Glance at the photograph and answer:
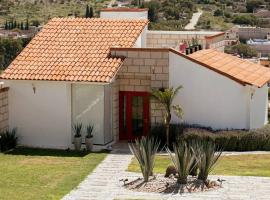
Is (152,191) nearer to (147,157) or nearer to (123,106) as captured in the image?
(147,157)

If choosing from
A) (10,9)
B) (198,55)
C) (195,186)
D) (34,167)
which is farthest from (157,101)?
(10,9)

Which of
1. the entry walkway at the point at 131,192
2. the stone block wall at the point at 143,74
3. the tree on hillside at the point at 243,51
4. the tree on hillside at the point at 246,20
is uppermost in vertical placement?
the stone block wall at the point at 143,74

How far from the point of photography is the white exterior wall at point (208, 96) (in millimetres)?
22688

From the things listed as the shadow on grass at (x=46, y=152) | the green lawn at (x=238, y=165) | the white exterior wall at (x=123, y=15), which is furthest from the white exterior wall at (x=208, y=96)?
the white exterior wall at (x=123, y=15)

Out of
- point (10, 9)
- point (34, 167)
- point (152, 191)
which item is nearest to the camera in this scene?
point (152, 191)

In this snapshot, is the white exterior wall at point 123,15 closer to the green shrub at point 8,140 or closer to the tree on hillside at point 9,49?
the green shrub at point 8,140

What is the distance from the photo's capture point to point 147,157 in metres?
17.3

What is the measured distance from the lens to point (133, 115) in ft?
80.3

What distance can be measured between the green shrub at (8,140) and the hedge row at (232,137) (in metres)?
5.82

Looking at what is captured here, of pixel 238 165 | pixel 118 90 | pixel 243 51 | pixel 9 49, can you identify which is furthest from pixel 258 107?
pixel 243 51

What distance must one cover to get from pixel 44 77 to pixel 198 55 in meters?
5.77

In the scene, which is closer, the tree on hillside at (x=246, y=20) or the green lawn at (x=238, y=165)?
the green lawn at (x=238, y=165)

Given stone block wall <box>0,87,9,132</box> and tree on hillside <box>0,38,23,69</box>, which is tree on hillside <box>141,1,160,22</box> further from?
stone block wall <box>0,87,9,132</box>

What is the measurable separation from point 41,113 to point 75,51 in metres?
2.76
